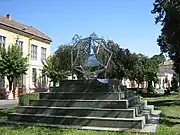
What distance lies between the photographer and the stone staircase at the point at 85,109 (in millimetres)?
12141

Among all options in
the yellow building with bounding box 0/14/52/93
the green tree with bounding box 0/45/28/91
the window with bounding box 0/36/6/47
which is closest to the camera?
the green tree with bounding box 0/45/28/91

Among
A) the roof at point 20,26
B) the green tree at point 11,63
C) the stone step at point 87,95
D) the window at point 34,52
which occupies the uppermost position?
the roof at point 20,26

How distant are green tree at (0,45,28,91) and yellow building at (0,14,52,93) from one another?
10.6 feet

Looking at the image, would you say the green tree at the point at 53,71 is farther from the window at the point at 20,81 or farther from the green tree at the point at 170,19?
the green tree at the point at 170,19

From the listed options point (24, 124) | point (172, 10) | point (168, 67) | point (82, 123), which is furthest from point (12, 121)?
point (168, 67)

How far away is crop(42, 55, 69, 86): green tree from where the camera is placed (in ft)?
154

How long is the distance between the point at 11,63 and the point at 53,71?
11.5m

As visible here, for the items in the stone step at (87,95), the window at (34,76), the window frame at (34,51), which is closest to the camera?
the stone step at (87,95)

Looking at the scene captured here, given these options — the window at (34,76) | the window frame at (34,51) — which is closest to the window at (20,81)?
the window at (34,76)

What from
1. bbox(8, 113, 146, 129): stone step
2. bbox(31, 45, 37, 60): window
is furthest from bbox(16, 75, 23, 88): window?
bbox(8, 113, 146, 129): stone step

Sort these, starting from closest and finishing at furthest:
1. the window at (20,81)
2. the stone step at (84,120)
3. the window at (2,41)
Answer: the stone step at (84,120) → the window at (2,41) → the window at (20,81)

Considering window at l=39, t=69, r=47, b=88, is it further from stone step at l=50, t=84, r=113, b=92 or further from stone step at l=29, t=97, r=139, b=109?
stone step at l=29, t=97, r=139, b=109

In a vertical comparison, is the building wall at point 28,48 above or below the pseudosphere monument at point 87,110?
above

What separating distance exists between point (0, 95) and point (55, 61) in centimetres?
1176
